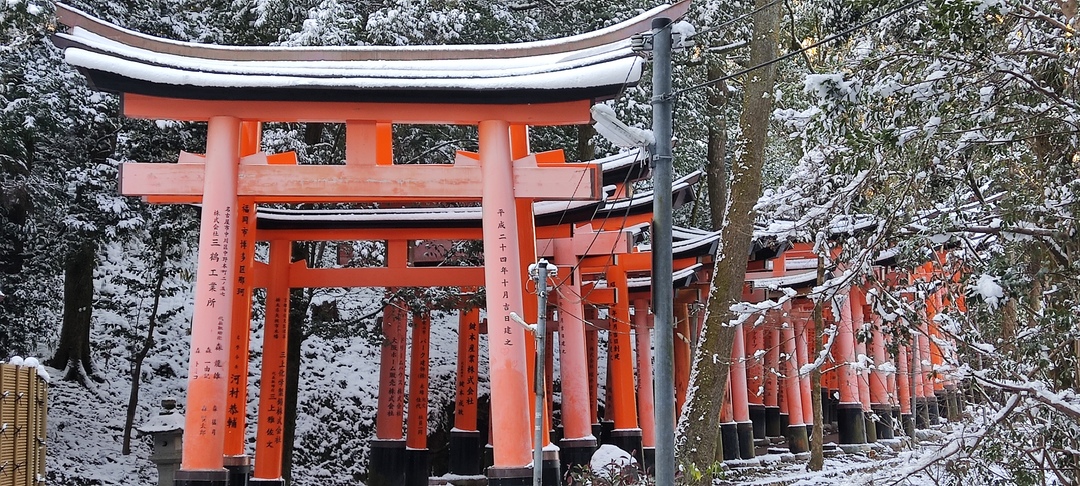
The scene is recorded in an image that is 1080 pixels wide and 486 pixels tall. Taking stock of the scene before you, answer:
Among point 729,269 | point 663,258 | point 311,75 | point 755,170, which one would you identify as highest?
point 311,75

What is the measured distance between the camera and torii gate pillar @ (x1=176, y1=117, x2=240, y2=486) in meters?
9.95

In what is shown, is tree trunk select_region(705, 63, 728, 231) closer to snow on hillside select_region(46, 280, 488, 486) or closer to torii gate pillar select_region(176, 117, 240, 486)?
snow on hillside select_region(46, 280, 488, 486)

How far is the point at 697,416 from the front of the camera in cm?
995

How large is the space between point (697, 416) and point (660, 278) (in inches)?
124

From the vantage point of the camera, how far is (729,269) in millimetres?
10250

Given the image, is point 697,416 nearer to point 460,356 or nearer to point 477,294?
point 477,294

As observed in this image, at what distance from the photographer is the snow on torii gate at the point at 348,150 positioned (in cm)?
1016

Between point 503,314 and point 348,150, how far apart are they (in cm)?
255

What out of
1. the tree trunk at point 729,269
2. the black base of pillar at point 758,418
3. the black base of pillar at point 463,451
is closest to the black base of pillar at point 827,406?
the black base of pillar at point 758,418

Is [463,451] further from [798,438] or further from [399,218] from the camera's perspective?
[798,438]

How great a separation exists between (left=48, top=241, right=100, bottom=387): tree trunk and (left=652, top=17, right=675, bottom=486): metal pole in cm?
1424

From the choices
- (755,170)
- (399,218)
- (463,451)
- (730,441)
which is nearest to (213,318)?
(399,218)

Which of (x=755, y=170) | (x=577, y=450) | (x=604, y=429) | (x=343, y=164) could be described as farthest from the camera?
(x=604, y=429)

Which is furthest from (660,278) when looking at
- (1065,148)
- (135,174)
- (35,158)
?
(35,158)
